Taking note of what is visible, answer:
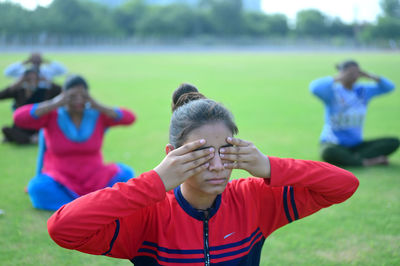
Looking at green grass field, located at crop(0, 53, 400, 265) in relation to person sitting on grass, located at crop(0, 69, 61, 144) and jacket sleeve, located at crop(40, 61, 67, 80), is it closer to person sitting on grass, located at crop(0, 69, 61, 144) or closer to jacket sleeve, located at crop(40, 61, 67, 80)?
person sitting on grass, located at crop(0, 69, 61, 144)

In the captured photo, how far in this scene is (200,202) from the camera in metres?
2.27

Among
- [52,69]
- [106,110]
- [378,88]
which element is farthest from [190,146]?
[52,69]

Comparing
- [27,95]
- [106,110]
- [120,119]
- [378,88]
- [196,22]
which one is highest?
[196,22]

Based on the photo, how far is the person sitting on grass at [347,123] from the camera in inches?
273

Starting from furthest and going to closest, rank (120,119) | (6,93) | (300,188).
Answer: (6,93), (120,119), (300,188)

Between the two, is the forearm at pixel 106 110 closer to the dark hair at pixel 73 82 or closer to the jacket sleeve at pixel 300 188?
the dark hair at pixel 73 82

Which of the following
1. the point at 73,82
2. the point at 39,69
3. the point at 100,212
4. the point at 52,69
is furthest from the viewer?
the point at 52,69

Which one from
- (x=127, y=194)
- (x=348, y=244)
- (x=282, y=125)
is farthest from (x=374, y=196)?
(x=282, y=125)

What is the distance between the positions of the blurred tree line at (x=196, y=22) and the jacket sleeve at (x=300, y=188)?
2825 inches

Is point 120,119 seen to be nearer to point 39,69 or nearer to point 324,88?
point 324,88

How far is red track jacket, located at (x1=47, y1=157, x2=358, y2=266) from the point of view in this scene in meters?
1.93

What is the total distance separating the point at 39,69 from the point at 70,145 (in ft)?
15.1

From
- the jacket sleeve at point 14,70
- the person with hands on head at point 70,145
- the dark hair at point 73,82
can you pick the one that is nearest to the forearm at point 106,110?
the person with hands on head at point 70,145

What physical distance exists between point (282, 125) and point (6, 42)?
59.9 metres
